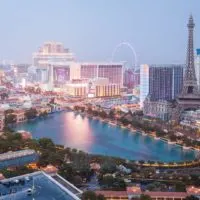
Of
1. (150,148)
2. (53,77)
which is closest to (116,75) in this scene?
(53,77)

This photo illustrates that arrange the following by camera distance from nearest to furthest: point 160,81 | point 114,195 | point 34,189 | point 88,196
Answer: point 34,189
point 88,196
point 114,195
point 160,81

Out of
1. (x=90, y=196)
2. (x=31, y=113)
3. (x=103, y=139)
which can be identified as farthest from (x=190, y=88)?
(x=90, y=196)

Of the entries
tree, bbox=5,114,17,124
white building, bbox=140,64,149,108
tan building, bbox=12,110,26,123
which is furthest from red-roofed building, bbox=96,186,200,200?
white building, bbox=140,64,149,108

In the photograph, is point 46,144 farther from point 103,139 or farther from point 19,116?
point 19,116

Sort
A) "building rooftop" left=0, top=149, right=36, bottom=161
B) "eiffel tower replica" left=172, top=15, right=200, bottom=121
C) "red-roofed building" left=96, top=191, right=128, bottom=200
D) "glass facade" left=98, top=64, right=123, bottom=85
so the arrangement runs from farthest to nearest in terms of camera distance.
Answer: "glass facade" left=98, top=64, right=123, bottom=85 → "eiffel tower replica" left=172, top=15, right=200, bottom=121 → "building rooftop" left=0, top=149, right=36, bottom=161 → "red-roofed building" left=96, top=191, right=128, bottom=200

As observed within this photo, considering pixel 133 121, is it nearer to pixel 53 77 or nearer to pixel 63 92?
pixel 63 92

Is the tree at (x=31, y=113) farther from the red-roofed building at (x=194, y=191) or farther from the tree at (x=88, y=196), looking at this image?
the tree at (x=88, y=196)

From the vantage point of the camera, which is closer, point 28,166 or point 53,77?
point 28,166

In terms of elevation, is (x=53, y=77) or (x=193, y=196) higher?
(x=53, y=77)

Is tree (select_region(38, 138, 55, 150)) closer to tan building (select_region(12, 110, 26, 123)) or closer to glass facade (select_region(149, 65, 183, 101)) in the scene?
tan building (select_region(12, 110, 26, 123))
